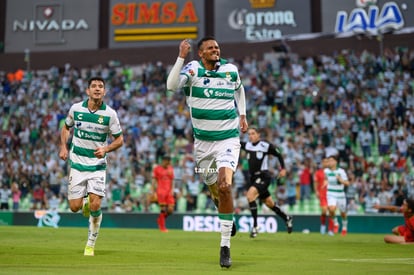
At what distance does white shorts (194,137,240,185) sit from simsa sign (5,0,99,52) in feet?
123

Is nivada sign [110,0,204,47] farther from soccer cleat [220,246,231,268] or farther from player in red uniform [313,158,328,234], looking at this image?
soccer cleat [220,246,231,268]

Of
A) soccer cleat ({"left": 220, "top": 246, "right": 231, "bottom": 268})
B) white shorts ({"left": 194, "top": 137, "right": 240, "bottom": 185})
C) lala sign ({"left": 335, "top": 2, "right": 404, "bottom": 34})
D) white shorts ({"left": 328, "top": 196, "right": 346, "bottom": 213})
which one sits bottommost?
soccer cleat ({"left": 220, "top": 246, "right": 231, "bottom": 268})

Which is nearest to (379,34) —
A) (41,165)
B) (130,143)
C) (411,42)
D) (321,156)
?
(411,42)

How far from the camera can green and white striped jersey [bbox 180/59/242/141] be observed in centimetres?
1032

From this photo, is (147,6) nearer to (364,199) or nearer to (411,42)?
(411,42)

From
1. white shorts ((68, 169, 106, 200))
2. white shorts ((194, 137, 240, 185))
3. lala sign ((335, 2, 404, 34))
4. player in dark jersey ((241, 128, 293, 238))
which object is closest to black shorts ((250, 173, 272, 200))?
player in dark jersey ((241, 128, 293, 238))

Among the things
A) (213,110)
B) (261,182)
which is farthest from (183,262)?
(261,182)

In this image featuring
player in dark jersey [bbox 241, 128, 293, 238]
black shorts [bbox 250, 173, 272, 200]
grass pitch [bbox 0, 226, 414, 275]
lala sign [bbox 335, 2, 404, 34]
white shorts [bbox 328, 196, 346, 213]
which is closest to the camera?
grass pitch [bbox 0, 226, 414, 275]

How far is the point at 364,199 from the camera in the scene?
2800 cm

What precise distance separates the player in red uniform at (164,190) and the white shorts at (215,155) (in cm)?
1380

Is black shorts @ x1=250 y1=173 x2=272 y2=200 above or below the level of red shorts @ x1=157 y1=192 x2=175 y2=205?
above

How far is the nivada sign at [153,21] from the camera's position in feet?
149

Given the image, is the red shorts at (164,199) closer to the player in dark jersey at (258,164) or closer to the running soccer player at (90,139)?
the player in dark jersey at (258,164)

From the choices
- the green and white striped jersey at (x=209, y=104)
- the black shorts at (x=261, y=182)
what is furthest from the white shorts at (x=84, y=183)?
the black shorts at (x=261, y=182)
